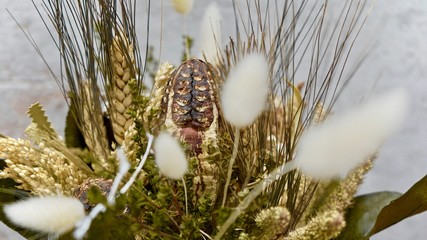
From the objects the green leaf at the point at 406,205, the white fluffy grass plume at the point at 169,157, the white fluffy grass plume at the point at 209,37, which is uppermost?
the white fluffy grass plume at the point at 209,37

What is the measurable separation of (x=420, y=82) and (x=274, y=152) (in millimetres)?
635

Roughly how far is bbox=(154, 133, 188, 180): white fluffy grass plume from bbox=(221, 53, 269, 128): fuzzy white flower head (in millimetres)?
41

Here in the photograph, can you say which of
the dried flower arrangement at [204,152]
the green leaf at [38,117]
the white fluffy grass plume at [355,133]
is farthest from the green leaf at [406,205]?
the green leaf at [38,117]

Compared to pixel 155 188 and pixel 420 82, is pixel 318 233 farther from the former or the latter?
pixel 420 82

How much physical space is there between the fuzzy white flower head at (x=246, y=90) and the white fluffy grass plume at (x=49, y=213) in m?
0.11

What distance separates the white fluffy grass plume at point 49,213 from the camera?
410mm

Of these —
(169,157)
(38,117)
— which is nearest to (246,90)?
(169,157)

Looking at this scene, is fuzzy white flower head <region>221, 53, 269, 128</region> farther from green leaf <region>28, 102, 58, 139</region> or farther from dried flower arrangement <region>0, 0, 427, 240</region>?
green leaf <region>28, 102, 58, 139</region>

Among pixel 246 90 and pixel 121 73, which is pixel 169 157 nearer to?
pixel 246 90

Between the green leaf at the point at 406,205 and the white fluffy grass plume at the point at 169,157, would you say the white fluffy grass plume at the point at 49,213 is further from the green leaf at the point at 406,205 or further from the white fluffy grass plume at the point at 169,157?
the green leaf at the point at 406,205

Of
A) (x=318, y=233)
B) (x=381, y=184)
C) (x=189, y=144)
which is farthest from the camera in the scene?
(x=381, y=184)

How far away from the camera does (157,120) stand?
0.57 metres

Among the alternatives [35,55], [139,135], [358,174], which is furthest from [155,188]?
[35,55]

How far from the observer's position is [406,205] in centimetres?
56
